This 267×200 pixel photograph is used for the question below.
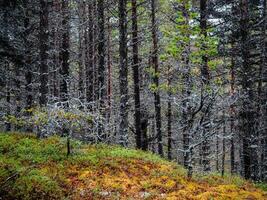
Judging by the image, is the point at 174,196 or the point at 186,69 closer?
the point at 174,196

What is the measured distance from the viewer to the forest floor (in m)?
9.63

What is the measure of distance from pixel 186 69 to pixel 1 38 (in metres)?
8.24

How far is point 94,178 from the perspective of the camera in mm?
10930

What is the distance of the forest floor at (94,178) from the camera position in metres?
9.63

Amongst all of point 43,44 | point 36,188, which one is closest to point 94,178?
point 36,188

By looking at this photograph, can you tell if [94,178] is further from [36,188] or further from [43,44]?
[43,44]

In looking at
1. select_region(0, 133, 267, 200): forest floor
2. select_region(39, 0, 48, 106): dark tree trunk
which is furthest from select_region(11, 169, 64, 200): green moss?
select_region(39, 0, 48, 106): dark tree trunk

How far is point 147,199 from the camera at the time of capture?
9688 millimetres

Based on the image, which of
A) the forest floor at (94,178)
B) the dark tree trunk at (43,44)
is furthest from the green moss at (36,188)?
the dark tree trunk at (43,44)

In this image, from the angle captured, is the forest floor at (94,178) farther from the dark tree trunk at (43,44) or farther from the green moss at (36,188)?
the dark tree trunk at (43,44)

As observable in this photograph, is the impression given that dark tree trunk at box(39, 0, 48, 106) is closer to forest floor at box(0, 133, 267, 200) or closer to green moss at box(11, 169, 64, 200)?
forest floor at box(0, 133, 267, 200)

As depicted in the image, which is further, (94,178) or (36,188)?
(94,178)

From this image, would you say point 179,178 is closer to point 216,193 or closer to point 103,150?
point 216,193

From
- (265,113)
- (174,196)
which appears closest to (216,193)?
(174,196)
